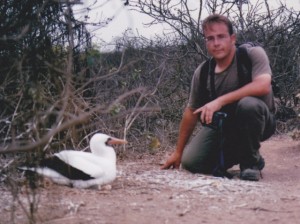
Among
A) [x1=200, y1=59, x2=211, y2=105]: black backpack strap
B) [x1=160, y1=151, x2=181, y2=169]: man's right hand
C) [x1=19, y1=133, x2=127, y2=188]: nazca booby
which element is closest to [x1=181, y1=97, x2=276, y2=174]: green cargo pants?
[x1=160, y1=151, x2=181, y2=169]: man's right hand

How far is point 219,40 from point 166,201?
1.70 metres

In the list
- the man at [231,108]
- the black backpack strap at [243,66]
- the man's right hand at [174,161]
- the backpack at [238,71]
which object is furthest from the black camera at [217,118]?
the man's right hand at [174,161]

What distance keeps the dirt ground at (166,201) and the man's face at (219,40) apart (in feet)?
3.44

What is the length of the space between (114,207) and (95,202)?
0.16 metres

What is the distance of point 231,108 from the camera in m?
4.91

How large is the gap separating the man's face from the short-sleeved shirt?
0.48 feet

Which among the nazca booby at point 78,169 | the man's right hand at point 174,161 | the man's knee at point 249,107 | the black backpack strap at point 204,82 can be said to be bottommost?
the man's right hand at point 174,161

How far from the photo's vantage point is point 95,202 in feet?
11.8

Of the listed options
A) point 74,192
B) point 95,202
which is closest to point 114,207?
point 95,202

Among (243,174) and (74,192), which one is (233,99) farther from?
(74,192)

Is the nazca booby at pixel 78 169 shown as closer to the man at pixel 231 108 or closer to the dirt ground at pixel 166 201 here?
the dirt ground at pixel 166 201

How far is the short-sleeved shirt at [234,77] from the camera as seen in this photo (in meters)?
4.70

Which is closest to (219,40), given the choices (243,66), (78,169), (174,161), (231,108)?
(243,66)

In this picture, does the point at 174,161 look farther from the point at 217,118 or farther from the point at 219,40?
the point at 219,40
